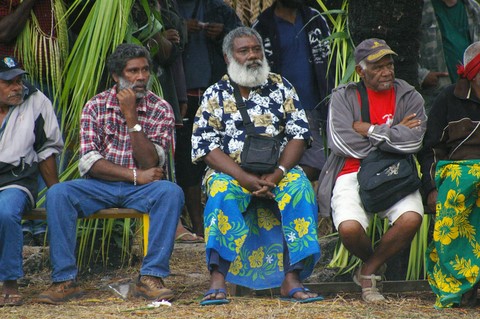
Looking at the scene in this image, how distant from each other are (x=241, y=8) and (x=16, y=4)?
101 inches

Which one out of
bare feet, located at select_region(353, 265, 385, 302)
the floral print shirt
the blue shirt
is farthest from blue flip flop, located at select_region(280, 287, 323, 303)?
the blue shirt

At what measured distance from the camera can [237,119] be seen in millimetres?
6875

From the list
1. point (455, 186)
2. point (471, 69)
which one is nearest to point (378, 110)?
point (471, 69)

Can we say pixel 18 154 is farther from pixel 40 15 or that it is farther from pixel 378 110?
pixel 378 110

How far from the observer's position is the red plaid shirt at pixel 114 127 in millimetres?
6871

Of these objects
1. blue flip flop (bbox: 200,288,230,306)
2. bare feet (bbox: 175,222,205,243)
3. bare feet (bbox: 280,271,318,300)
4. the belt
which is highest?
the belt

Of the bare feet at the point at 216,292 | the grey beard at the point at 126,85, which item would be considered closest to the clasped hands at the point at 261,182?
the bare feet at the point at 216,292

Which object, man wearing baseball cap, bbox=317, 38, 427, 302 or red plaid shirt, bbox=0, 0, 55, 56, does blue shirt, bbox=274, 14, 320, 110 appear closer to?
man wearing baseball cap, bbox=317, 38, 427, 302

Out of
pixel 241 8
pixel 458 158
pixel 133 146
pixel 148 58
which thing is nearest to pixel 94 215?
pixel 133 146

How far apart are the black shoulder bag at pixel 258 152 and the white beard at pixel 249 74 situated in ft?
0.86

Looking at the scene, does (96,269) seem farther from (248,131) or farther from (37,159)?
(248,131)

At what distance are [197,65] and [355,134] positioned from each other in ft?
6.66

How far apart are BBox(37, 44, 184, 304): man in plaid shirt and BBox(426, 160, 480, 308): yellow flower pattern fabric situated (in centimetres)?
163

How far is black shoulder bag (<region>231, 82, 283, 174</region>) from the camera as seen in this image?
6633 mm
